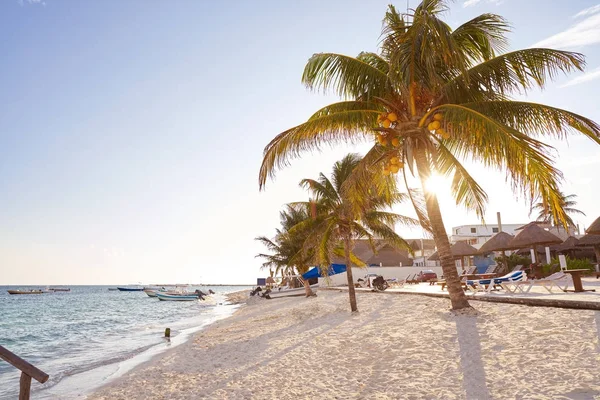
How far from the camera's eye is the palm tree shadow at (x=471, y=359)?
16.6ft

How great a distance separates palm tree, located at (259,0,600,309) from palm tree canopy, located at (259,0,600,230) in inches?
0.9

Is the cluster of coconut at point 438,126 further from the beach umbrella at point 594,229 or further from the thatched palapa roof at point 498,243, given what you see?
the thatched palapa roof at point 498,243

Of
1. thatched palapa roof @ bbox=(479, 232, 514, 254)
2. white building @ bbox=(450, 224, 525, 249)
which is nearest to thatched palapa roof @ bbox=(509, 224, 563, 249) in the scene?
thatched palapa roof @ bbox=(479, 232, 514, 254)

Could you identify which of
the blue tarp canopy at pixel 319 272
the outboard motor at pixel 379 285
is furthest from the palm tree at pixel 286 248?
the outboard motor at pixel 379 285

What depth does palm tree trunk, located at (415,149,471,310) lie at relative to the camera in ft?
30.4

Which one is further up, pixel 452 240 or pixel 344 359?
pixel 452 240

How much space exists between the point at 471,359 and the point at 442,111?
4906 mm

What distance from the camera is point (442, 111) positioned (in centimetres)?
855

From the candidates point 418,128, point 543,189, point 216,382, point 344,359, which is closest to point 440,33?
point 418,128

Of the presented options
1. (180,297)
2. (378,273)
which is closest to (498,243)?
(378,273)

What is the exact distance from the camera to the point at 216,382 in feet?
25.6

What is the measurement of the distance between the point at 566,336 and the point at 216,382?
6148mm

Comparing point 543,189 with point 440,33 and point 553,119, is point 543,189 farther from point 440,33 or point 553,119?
point 440,33

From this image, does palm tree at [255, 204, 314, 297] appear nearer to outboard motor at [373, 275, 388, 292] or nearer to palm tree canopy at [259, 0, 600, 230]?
outboard motor at [373, 275, 388, 292]
